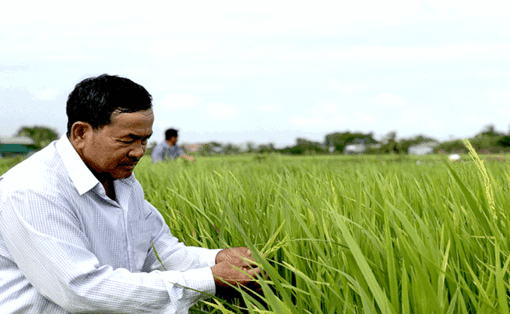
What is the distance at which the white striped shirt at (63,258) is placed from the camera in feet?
3.48

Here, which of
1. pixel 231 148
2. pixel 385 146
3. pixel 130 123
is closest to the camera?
pixel 130 123

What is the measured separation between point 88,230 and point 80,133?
0.30 m

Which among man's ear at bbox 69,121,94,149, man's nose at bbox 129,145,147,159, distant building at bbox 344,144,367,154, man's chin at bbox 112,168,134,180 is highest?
man's ear at bbox 69,121,94,149

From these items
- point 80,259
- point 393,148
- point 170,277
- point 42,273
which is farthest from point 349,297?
point 393,148

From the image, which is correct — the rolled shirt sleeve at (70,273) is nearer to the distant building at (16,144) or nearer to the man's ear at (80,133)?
the man's ear at (80,133)

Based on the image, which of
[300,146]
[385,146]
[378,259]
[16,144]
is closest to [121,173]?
[378,259]

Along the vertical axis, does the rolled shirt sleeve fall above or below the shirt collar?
below

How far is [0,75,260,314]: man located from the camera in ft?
3.51

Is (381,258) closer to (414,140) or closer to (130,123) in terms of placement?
Answer: (130,123)

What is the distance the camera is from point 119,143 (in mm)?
1216

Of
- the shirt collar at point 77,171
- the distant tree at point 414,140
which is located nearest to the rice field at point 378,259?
the shirt collar at point 77,171

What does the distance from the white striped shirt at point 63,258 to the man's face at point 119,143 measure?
0.05 meters

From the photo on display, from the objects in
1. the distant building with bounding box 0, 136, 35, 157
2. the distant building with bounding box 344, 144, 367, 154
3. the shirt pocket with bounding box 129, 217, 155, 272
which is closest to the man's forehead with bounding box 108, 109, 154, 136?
the shirt pocket with bounding box 129, 217, 155, 272

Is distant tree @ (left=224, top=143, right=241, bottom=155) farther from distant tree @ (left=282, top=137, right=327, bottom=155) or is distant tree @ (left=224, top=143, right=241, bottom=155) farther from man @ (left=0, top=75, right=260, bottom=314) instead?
man @ (left=0, top=75, right=260, bottom=314)
